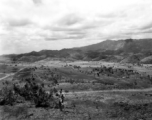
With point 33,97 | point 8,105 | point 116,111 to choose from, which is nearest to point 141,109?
point 116,111

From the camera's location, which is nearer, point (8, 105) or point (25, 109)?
point (25, 109)

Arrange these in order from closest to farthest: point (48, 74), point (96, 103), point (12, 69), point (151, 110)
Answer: point (151, 110), point (96, 103), point (48, 74), point (12, 69)

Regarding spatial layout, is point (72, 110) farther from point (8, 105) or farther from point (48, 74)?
point (48, 74)

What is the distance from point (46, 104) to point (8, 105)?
17.8ft

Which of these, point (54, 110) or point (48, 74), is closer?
point (54, 110)

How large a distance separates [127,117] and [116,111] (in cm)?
255

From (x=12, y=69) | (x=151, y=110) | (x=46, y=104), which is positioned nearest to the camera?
(x=151, y=110)

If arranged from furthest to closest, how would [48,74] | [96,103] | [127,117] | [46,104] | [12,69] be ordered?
[12,69] → [48,74] → [96,103] → [46,104] → [127,117]

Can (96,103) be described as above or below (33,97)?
below

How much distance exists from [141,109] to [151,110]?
47.1 inches

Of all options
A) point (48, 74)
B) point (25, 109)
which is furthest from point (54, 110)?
point (48, 74)

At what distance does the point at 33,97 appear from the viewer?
77.6 ft

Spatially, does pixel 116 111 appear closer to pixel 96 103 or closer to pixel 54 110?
pixel 96 103

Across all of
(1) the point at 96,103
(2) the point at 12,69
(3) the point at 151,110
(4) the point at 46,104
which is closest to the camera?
(3) the point at 151,110
